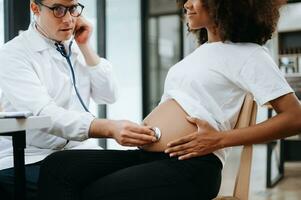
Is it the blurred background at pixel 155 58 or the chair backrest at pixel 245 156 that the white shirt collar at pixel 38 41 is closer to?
the chair backrest at pixel 245 156

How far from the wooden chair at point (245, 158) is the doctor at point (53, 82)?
27 centimetres

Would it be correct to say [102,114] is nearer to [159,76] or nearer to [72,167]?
[159,76]

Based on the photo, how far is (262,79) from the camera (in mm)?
1139

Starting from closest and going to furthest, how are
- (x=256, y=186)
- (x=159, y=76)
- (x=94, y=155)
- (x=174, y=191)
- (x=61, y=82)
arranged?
(x=174, y=191) < (x=94, y=155) < (x=61, y=82) < (x=256, y=186) < (x=159, y=76)

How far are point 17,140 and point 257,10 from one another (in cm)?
78

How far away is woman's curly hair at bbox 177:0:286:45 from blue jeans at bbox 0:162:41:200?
723 mm

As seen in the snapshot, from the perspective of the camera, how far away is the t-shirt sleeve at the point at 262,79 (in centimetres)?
112

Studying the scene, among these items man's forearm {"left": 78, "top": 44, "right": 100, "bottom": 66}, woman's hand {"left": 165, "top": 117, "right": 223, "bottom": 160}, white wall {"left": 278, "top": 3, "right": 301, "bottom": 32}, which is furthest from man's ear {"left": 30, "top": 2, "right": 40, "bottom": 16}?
white wall {"left": 278, "top": 3, "right": 301, "bottom": 32}

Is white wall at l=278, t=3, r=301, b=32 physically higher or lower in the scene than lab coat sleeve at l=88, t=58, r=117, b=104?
higher

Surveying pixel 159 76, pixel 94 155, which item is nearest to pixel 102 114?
pixel 159 76

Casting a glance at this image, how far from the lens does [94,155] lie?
1.19 m

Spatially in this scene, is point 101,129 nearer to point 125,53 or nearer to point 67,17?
point 67,17

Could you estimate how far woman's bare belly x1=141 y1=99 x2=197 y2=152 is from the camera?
1187 millimetres

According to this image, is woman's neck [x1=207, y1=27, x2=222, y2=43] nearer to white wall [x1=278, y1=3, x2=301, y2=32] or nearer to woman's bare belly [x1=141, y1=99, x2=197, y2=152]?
woman's bare belly [x1=141, y1=99, x2=197, y2=152]
